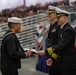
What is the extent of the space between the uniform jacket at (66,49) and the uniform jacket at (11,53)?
23.2 inches

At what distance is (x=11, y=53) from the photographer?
4832 millimetres

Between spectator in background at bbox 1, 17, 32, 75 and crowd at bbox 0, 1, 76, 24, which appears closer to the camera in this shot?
spectator in background at bbox 1, 17, 32, 75

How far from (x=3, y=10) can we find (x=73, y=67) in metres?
10.1

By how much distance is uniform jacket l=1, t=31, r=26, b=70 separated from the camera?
4.86 m

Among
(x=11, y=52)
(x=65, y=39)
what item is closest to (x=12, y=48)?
(x=11, y=52)

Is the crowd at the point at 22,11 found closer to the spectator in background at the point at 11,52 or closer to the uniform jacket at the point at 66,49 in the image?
the spectator in background at the point at 11,52

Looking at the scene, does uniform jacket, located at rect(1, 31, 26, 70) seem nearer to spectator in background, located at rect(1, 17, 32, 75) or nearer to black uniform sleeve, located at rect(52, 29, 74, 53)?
spectator in background, located at rect(1, 17, 32, 75)

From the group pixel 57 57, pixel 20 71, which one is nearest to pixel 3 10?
pixel 20 71

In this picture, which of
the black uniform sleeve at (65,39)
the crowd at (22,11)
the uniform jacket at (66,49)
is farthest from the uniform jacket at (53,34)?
the crowd at (22,11)

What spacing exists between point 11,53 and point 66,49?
33.0 inches

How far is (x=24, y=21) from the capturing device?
1261 cm

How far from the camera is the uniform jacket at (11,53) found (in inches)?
191

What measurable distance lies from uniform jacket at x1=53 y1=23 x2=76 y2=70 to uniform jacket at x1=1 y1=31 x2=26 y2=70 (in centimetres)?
59

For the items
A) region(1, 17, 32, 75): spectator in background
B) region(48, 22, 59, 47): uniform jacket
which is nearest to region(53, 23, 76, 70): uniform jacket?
region(1, 17, 32, 75): spectator in background
